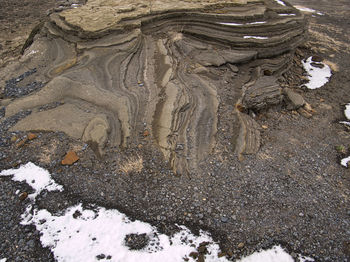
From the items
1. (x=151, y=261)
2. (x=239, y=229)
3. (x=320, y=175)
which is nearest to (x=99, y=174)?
(x=151, y=261)

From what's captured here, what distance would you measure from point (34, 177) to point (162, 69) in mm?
4726

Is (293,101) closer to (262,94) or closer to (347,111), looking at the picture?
(262,94)

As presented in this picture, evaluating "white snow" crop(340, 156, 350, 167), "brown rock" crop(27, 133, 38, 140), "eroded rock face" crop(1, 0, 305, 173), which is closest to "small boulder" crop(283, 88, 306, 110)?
"eroded rock face" crop(1, 0, 305, 173)

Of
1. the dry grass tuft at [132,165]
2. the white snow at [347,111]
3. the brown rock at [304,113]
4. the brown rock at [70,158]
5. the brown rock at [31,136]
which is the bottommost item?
the white snow at [347,111]

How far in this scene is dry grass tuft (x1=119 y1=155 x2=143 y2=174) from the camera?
544cm

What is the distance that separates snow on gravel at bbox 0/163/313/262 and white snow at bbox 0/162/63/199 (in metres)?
0.34

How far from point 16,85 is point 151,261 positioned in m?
6.82

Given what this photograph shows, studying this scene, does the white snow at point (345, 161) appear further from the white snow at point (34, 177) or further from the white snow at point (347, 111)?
the white snow at point (34, 177)

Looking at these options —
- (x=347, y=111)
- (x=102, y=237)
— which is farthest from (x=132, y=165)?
(x=347, y=111)

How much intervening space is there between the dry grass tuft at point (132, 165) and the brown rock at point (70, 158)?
3.66 feet

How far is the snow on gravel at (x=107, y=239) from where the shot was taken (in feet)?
13.7

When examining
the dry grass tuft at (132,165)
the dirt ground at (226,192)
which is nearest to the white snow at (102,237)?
the dirt ground at (226,192)

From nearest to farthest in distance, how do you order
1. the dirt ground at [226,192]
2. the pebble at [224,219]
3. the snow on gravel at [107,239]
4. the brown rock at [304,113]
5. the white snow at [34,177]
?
the snow on gravel at [107,239] → the dirt ground at [226,192] → the pebble at [224,219] → the white snow at [34,177] → the brown rock at [304,113]

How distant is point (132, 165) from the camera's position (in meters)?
5.51
